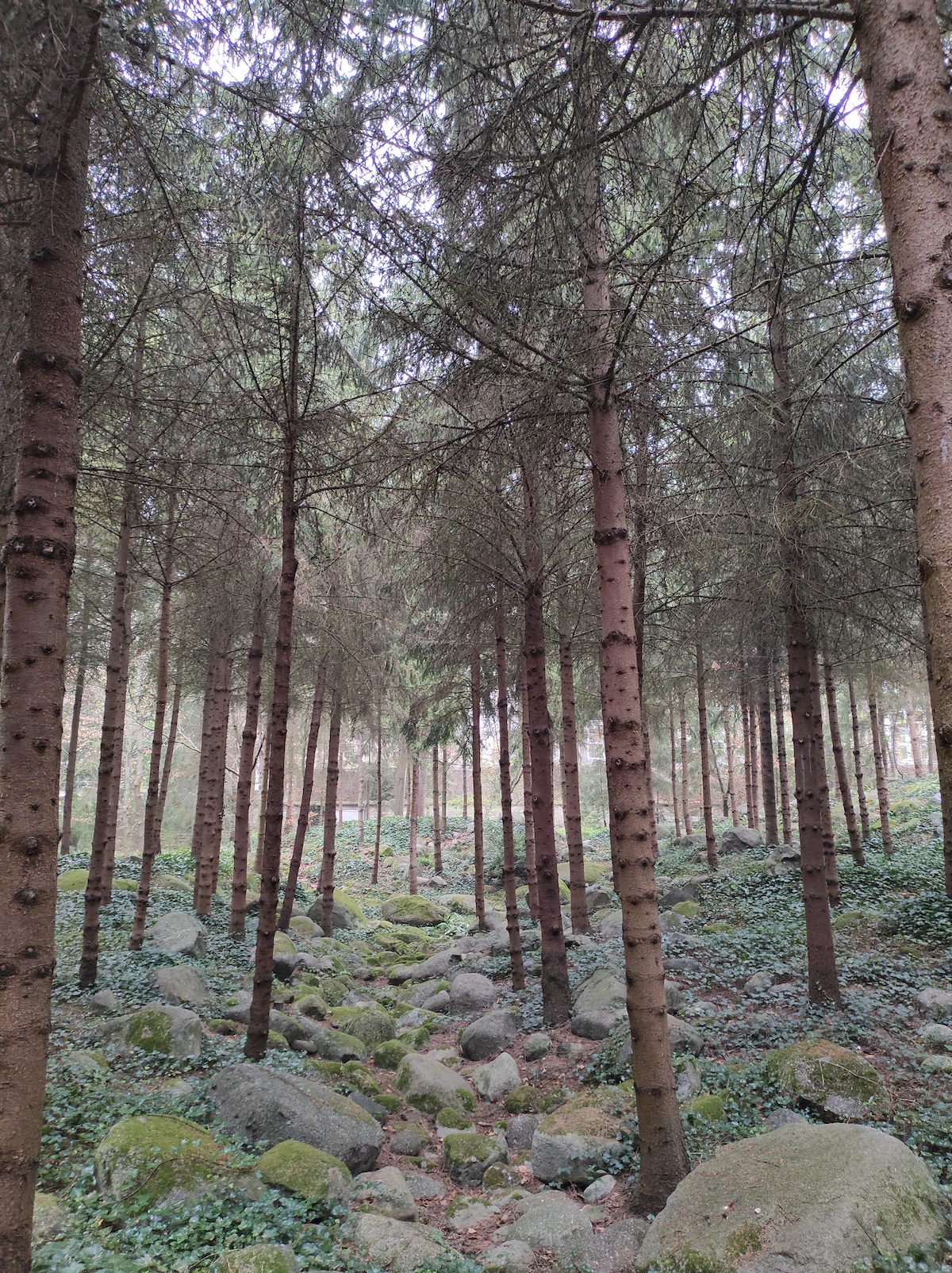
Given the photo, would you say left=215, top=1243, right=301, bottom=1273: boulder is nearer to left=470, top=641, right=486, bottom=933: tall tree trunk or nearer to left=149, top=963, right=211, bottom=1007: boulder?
left=149, top=963, right=211, bottom=1007: boulder

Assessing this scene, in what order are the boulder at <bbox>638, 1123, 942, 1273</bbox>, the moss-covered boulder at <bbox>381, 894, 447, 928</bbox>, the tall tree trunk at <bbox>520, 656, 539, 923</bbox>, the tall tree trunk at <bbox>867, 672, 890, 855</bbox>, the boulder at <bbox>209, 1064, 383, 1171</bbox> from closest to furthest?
1. the boulder at <bbox>638, 1123, 942, 1273</bbox>
2. the boulder at <bbox>209, 1064, 383, 1171</bbox>
3. the tall tree trunk at <bbox>520, 656, 539, 923</bbox>
4. the tall tree trunk at <bbox>867, 672, 890, 855</bbox>
5. the moss-covered boulder at <bbox>381, 894, 447, 928</bbox>

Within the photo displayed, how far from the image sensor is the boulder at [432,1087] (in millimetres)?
6750

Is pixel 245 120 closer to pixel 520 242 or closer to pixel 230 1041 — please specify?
pixel 520 242

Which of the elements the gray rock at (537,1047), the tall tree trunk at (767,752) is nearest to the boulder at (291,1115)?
the gray rock at (537,1047)

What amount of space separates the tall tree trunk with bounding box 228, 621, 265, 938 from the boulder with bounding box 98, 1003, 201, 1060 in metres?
3.90

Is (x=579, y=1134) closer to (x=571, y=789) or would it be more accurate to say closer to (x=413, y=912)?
(x=571, y=789)

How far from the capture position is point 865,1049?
6.28m

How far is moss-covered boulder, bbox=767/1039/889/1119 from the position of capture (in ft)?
17.2

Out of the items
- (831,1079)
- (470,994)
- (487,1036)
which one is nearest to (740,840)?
(470,994)

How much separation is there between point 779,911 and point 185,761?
26.3 m

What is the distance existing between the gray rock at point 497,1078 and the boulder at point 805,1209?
3350 millimetres

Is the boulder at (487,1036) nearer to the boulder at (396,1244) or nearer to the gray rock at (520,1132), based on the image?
the gray rock at (520,1132)

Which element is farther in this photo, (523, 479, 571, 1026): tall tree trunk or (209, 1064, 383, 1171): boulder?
(523, 479, 571, 1026): tall tree trunk

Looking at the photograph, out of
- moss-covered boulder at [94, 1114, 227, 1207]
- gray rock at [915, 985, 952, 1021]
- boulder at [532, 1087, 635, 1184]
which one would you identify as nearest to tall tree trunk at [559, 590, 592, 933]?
gray rock at [915, 985, 952, 1021]
